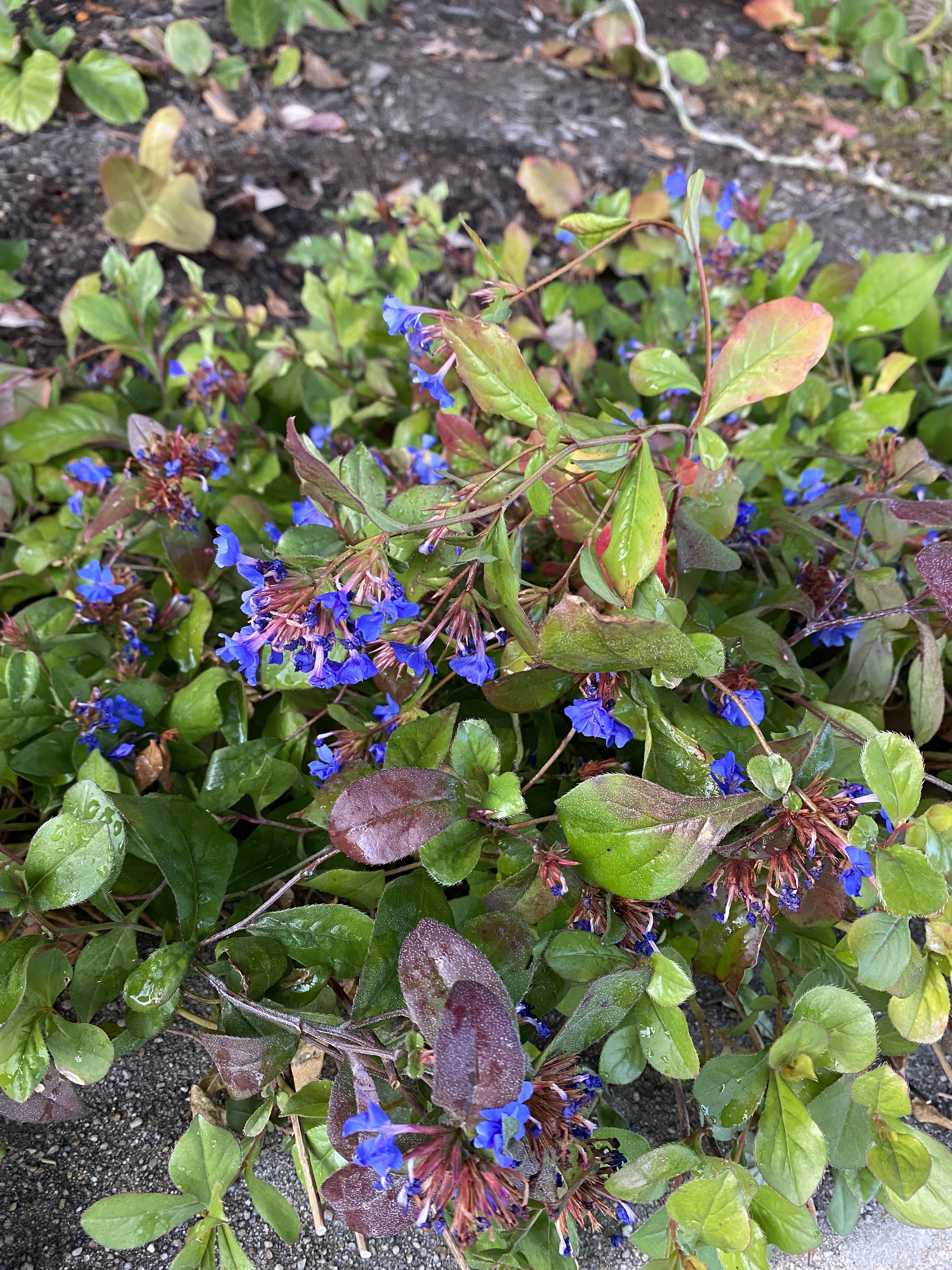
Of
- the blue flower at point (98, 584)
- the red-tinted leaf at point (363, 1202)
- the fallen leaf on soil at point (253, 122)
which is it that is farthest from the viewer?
the fallen leaf on soil at point (253, 122)

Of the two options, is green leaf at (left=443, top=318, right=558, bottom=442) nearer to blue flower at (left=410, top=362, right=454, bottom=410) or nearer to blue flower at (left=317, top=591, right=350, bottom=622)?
blue flower at (left=410, top=362, right=454, bottom=410)

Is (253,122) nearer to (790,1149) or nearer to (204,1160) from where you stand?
(204,1160)

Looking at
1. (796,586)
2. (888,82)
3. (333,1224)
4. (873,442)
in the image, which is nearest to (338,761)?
(333,1224)

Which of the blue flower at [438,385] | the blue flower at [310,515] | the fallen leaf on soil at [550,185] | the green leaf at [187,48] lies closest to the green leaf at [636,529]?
the blue flower at [438,385]

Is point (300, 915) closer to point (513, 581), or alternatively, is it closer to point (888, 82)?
point (513, 581)

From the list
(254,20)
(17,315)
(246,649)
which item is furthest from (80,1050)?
(254,20)

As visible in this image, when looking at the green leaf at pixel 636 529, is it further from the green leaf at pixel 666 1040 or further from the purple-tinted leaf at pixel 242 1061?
the purple-tinted leaf at pixel 242 1061

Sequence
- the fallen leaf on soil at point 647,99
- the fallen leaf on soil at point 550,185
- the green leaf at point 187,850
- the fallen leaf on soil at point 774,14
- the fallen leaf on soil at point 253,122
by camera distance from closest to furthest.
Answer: the green leaf at point 187,850 < the fallen leaf on soil at point 550,185 < the fallen leaf on soil at point 253,122 < the fallen leaf on soil at point 647,99 < the fallen leaf on soil at point 774,14
